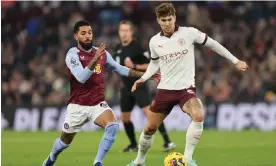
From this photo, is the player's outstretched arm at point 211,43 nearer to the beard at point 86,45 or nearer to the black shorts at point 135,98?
the beard at point 86,45

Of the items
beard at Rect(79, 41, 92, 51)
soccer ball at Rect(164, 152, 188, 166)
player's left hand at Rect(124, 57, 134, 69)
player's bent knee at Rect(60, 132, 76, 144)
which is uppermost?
beard at Rect(79, 41, 92, 51)

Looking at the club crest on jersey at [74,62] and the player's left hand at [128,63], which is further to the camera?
the player's left hand at [128,63]

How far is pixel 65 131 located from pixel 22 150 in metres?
5.03

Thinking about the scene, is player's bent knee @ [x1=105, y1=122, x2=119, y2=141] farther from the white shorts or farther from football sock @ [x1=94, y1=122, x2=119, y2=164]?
the white shorts

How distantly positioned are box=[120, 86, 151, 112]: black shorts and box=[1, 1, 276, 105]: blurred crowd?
298 inches

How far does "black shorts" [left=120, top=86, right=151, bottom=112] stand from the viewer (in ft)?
48.1

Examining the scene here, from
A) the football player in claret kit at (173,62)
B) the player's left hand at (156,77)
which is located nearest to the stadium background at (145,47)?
the player's left hand at (156,77)

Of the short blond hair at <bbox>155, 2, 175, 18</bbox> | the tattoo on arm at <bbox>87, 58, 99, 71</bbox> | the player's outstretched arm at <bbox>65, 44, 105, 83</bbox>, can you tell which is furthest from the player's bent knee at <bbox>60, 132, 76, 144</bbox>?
the short blond hair at <bbox>155, 2, 175, 18</bbox>

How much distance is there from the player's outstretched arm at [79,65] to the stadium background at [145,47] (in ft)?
22.8

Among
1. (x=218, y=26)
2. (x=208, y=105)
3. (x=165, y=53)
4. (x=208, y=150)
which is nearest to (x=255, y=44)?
(x=218, y=26)

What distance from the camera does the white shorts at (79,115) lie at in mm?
10594

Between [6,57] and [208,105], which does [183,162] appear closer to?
[208,105]

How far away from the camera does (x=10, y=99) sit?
1002 inches

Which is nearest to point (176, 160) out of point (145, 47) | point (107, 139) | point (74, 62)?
point (107, 139)
